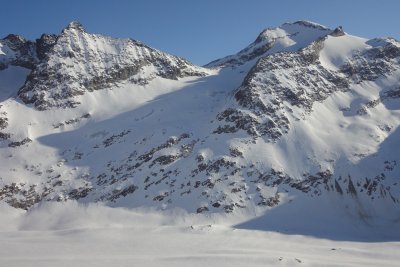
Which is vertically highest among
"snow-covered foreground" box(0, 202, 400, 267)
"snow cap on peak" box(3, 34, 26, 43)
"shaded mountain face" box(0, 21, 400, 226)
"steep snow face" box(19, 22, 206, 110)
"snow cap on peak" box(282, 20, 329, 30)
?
"snow cap on peak" box(3, 34, 26, 43)

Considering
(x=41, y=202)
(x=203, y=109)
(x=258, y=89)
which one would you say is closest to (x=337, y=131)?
(x=258, y=89)

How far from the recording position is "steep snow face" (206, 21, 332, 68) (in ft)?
351

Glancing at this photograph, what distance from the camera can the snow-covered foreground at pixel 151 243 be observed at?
38.2 m

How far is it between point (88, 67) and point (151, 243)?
51622 millimetres

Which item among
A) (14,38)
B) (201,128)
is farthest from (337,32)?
(14,38)

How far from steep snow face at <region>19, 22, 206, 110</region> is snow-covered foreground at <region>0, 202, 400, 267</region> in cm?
2866

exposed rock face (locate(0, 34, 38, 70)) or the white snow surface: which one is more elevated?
exposed rock face (locate(0, 34, 38, 70))

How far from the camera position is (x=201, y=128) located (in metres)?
72.5

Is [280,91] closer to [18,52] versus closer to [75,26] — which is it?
[75,26]

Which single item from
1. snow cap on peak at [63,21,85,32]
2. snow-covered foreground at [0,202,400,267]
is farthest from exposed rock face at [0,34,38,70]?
snow-covered foreground at [0,202,400,267]

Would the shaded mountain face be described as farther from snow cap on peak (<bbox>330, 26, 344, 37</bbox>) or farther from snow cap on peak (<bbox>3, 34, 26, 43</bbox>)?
snow cap on peak (<bbox>3, 34, 26, 43</bbox>)

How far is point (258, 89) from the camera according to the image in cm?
7600

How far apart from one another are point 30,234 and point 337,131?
45183 mm

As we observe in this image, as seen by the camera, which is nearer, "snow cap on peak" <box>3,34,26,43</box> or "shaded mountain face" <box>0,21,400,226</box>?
"shaded mountain face" <box>0,21,400,226</box>
